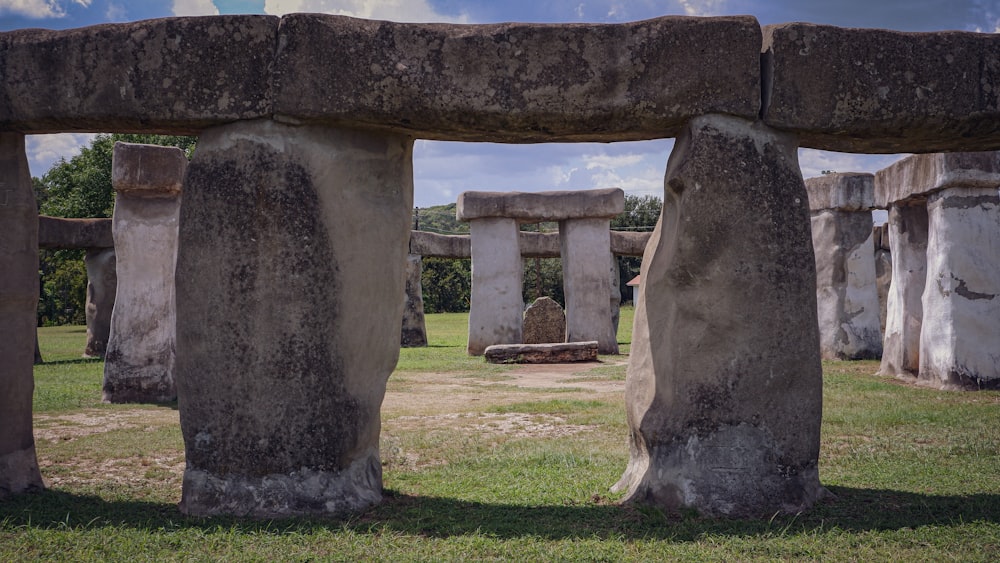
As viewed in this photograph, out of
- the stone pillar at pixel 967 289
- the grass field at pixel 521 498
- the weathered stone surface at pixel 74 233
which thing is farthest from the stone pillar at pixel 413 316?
the stone pillar at pixel 967 289

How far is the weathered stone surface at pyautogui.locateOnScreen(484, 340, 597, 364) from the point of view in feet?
47.6

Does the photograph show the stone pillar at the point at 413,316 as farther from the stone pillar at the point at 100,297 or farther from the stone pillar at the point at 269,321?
the stone pillar at the point at 269,321

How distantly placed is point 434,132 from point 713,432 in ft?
7.60

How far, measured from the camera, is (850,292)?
46.0 feet

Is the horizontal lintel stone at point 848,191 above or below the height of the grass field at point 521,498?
above

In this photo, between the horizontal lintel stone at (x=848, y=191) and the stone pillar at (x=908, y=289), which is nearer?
the stone pillar at (x=908, y=289)

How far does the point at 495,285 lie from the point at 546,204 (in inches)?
76.8

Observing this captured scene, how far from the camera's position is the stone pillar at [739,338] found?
173 inches

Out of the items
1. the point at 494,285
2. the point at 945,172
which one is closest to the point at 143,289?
the point at 494,285

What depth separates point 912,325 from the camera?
36.7 feet

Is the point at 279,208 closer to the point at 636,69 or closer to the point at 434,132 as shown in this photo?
the point at 434,132

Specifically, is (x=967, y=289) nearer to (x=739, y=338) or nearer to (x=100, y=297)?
(x=739, y=338)

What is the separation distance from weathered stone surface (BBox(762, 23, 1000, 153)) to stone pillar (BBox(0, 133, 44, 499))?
4546 millimetres

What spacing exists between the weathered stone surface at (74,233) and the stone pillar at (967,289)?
554 inches
